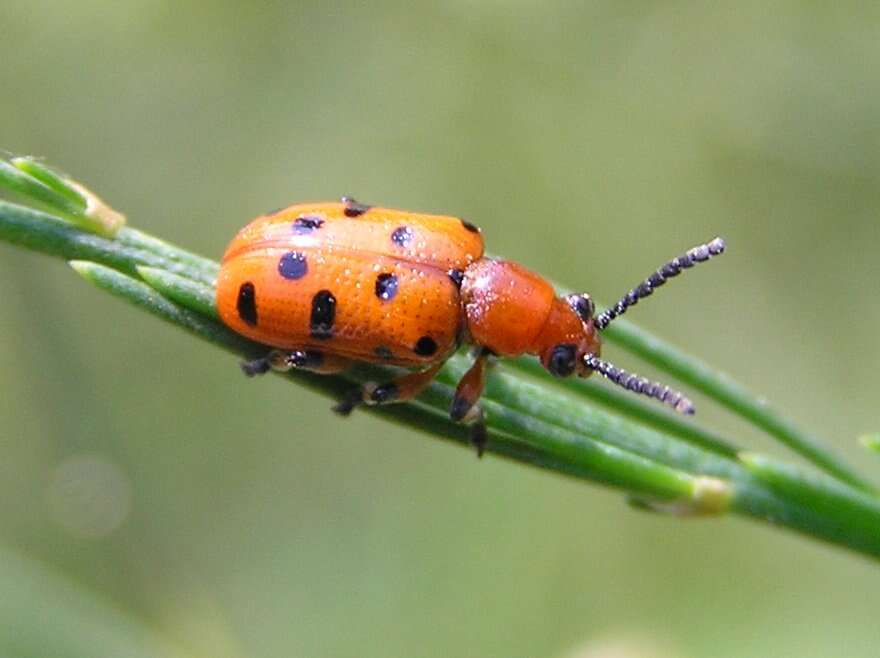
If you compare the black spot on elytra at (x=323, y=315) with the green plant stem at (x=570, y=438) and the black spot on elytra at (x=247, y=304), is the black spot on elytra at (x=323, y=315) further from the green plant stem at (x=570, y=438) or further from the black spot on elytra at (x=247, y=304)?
the green plant stem at (x=570, y=438)

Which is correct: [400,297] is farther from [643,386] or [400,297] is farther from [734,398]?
[734,398]

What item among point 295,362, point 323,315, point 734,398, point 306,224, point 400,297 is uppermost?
point 306,224

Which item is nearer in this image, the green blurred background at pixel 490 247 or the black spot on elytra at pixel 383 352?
the black spot on elytra at pixel 383 352

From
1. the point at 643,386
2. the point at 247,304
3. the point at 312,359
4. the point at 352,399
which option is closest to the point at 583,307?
the point at 643,386

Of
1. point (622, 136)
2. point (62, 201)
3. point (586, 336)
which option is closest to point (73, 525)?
point (586, 336)

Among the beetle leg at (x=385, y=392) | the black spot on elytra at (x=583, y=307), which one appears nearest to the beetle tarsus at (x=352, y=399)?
the beetle leg at (x=385, y=392)

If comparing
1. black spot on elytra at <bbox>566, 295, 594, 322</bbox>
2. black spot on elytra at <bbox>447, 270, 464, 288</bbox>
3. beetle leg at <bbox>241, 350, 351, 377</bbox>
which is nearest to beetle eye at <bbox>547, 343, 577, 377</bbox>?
black spot on elytra at <bbox>566, 295, 594, 322</bbox>
